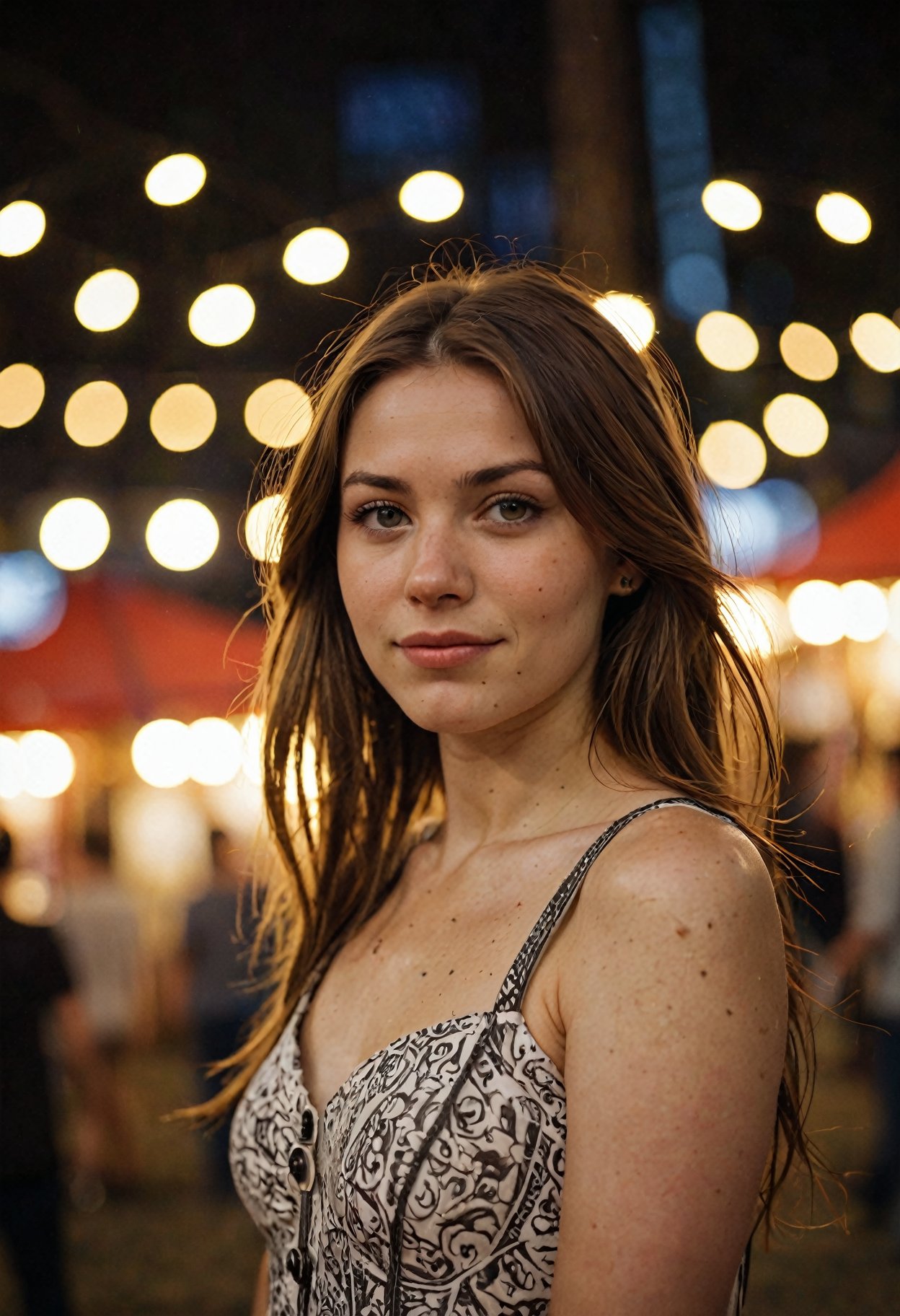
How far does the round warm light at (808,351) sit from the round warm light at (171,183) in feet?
3.41

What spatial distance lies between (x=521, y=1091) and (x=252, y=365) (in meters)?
1.45

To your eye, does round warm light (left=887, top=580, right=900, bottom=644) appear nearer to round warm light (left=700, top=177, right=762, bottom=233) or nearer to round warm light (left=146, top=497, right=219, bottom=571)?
round warm light (left=700, top=177, right=762, bottom=233)

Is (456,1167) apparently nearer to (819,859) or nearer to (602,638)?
(602,638)

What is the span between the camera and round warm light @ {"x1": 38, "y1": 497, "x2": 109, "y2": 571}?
2195 millimetres

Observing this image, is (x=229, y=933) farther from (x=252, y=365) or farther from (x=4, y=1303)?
(x=252, y=365)

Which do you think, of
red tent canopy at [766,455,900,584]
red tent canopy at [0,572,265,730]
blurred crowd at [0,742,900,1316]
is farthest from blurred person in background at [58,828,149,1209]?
red tent canopy at [766,455,900,584]

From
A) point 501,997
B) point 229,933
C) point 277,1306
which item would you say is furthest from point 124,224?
point 229,933

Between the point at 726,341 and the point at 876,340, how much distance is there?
0.81 feet

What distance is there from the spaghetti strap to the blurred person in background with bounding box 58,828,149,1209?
2743 millimetres

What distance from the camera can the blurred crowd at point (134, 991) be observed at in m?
2.23

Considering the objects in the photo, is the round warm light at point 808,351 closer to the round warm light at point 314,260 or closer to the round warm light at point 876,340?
the round warm light at point 876,340

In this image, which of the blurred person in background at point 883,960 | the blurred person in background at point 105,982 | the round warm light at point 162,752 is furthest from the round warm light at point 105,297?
the blurred person in background at point 105,982

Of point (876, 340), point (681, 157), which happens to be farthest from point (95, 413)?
point (876, 340)

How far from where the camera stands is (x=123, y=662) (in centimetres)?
296
